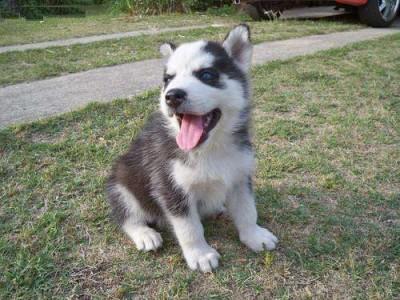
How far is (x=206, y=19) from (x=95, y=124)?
783cm

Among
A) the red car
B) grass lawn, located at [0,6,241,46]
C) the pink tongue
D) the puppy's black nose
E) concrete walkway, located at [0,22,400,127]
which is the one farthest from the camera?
grass lawn, located at [0,6,241,46]

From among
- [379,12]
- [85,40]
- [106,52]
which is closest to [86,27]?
[85,40]

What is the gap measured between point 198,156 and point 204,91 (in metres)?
0.39

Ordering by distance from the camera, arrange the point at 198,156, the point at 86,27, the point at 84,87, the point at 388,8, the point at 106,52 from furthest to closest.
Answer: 1. the point at 86,27
2. the point at 388,8
3. the point at 106,52
4. the point at 84,87
5. the point at 198,156

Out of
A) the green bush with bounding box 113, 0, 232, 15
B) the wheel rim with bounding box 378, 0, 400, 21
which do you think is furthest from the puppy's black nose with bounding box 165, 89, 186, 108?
the green bush with bounding box 113, 0, 232, 15

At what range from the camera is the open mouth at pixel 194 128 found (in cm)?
243

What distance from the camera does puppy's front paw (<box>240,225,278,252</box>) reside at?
271 centimetres

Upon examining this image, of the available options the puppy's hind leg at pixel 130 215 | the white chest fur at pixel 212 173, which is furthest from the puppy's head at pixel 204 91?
the puppy's hind leg at pixel 130 215

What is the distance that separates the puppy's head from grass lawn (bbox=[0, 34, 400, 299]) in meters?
0.77

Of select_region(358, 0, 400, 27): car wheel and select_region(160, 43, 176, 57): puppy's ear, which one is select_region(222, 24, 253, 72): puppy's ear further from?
select_region(358, 0, 400, 27): car wheel

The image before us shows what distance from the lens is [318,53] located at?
671 centimetres

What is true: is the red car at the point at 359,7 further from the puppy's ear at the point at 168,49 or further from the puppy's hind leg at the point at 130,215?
the puppy's hind leg at the point at 130,215

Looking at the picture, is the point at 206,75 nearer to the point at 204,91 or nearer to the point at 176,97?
the point at 204,91

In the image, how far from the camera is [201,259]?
256cm
